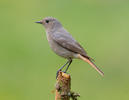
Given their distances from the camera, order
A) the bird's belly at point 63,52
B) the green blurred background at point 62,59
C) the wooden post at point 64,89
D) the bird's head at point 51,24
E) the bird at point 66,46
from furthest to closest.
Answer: the green blurred background at point 62,59
the bird's head at point 51,24
the bird's belly at point 63,52
the bird at point 66,46
the wooden post at point 64,89

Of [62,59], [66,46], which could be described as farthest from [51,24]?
[62,59]

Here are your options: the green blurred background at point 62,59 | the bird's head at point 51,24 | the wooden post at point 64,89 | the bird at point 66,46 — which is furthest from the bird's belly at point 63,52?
the green blurred background at point 62,59

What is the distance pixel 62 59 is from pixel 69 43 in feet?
14.6

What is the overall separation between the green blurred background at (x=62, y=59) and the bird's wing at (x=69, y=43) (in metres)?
2.76

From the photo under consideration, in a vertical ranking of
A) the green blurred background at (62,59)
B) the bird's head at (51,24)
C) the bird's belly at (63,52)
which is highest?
the green blurred background at (62,59)

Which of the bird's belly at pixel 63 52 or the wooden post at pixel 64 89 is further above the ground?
the bird's belly at pixel 63 52

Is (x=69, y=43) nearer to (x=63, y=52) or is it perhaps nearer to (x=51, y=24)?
(x=63, y=52)

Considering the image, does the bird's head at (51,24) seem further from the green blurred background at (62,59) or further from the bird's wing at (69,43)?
the green blurred background at (62,59)

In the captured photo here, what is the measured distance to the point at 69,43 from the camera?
878cm


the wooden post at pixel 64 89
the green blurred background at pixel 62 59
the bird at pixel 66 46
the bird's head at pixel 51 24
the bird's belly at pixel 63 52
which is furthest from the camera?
the green blurred background at pixel 62 59

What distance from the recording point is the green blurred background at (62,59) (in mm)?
12109

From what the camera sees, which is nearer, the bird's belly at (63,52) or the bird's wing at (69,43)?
the bird's wing at (69,43)

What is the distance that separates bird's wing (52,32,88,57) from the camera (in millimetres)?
8703

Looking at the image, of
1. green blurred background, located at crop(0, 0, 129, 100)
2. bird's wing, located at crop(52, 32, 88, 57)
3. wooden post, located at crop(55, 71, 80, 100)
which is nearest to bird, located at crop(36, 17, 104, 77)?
bird's wing, located at crop(52, 32, 88, 57)
